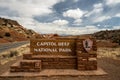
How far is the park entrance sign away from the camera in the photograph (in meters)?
11.3

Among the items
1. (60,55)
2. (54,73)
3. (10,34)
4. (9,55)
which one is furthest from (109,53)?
(10,34)

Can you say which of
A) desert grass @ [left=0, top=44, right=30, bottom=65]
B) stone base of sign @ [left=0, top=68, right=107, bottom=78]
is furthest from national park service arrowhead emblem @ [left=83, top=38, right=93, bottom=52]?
desert grass @ [left=0, top=44, right=30, bottom=65]

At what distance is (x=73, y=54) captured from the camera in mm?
12633

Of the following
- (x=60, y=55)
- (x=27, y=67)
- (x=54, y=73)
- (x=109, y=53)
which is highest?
(x=60, y=55)

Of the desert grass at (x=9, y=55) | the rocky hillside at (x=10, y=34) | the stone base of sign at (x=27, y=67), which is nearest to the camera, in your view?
the stone base of sign at (x=27, y=67)

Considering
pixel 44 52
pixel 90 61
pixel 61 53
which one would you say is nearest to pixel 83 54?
pixel 90 61

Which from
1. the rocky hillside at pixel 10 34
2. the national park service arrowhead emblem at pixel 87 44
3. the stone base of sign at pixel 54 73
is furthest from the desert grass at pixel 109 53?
the rocky hillside at pixel 10 34

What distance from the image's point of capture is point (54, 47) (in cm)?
1269

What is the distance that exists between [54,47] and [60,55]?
633mm

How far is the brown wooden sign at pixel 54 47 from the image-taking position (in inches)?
498

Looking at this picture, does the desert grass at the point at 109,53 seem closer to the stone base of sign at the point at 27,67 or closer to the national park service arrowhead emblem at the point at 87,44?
the national park service arrowhead emblem at the point at 87,44

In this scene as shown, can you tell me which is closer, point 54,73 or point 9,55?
point 54,73

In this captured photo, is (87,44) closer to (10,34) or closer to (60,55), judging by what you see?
(60,55)

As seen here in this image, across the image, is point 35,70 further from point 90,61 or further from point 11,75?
point 90,61
